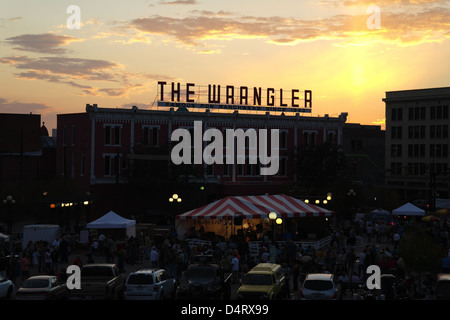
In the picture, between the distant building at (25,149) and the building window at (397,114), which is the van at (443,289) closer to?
the distant building at (25,149)

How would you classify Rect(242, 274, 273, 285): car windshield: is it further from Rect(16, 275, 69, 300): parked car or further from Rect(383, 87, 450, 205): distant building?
Rect(383, 87, 450, 205): distant building

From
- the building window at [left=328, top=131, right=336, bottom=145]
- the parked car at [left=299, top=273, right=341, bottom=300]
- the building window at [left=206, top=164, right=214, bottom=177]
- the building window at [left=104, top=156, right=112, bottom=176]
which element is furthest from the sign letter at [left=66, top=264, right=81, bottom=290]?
the building window at [left=328, top=131, right=336, bottom=145]

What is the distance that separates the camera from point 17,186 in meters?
64.8

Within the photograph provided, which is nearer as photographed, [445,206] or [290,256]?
[290,256]

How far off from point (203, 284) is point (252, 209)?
62.3 ft

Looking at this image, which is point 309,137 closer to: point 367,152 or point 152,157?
point 152,157

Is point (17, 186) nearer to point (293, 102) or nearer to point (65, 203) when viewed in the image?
point (65, 203)

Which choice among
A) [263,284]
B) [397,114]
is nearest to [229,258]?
[263,284]

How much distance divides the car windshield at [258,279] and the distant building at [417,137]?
78.0 metres

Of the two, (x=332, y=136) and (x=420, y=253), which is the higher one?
(x=332, y=136)

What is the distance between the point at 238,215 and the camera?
145ft

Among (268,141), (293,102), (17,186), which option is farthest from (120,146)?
(293,102)
